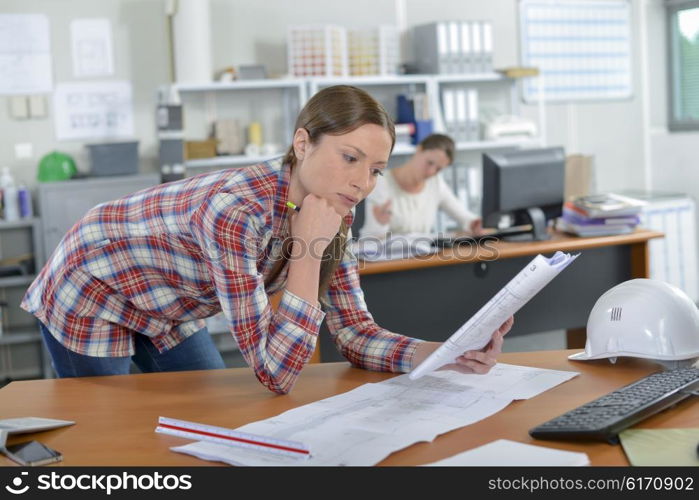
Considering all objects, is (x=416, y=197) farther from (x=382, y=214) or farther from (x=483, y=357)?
(x=483, y=357)

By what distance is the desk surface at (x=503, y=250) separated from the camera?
11.1 ft

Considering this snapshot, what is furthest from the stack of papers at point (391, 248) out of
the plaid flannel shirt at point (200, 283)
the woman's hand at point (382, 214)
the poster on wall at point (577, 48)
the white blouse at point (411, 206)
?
the poster on wall at point (577, 48)

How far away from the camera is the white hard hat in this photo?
1599mm

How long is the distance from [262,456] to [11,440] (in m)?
0.43

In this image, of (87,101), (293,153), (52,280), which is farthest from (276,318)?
(87,101)

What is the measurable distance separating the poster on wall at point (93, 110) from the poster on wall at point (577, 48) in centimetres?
266

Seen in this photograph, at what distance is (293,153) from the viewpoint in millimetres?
1657

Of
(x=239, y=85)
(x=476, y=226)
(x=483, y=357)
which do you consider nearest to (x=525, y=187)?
(x=476, y=226)

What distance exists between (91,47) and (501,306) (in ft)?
13.2

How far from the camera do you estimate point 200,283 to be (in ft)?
5.61

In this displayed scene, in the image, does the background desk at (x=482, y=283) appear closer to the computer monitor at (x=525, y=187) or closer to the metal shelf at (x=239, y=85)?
the computer monitor at (x=525, y=187)

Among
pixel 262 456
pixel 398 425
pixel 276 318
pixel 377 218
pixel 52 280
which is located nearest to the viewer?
pixel 262 456

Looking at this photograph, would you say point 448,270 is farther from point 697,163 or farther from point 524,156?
point 697,163

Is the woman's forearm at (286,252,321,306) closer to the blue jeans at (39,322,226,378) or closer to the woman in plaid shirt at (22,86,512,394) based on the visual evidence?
the woman in plaid shirt at (22,86,512,394)
